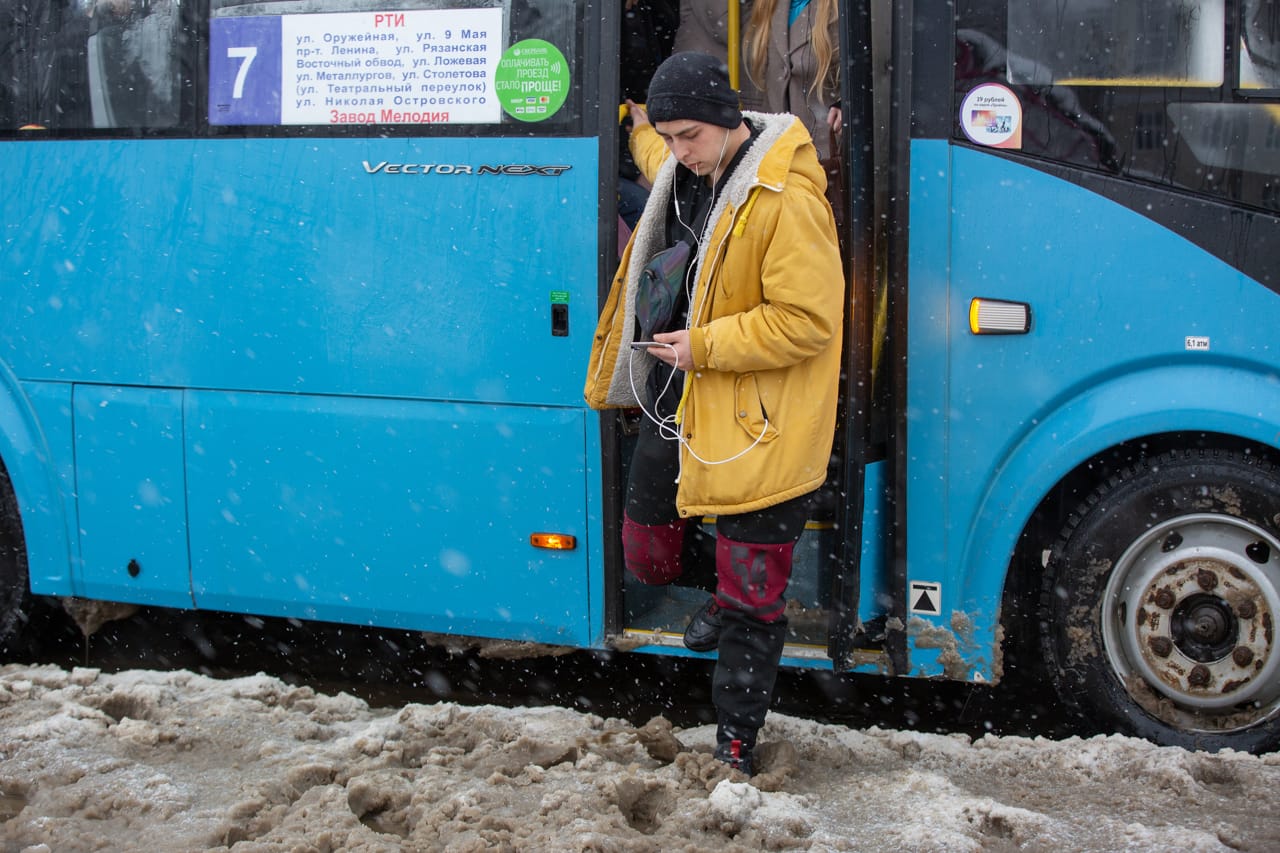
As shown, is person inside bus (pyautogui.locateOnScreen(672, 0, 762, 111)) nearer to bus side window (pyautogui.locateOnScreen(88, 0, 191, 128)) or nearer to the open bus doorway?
the open bus doorway

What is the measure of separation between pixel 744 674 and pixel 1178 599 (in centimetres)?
135

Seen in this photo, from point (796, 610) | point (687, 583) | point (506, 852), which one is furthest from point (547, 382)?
point (506, 852)

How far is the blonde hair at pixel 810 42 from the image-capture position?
4.31 m

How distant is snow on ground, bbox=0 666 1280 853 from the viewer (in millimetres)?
3242

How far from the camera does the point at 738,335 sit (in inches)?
129

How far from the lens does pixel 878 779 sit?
3652mm

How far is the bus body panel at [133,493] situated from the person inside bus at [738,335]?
6.15ft

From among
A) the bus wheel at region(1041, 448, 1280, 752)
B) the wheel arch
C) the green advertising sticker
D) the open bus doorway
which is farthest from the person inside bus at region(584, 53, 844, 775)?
the bus wheel at region(1041, 448, 1280, 752)

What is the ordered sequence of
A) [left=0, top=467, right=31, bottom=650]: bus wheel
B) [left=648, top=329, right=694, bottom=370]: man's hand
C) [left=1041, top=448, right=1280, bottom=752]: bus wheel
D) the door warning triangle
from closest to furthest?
[left=648, top=329, right=694, bottom=370]: man's hand
[left=1041, top=448, right=1280, bottom=752]: bus wheel
the door warning triangle
[left=0, top=467, right=31, bottom=650]: bus wheel

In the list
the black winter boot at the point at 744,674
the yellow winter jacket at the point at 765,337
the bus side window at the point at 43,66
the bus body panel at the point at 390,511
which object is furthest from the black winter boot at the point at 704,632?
the bus side window at the point at 43,66

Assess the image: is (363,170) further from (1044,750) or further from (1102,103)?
(1044,750)

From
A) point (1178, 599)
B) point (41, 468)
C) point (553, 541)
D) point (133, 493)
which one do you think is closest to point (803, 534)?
point (553, 541)

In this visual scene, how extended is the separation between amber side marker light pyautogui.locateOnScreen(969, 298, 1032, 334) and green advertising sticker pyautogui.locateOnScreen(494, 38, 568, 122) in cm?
149

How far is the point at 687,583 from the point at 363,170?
6.05ft
